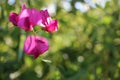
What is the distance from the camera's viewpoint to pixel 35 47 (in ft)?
3.48

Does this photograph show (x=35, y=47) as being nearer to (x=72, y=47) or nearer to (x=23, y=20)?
(x=23, y=20)

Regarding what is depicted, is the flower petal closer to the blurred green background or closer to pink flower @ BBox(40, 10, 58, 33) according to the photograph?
pink flower @ BBox(40, 10, 58, 33)

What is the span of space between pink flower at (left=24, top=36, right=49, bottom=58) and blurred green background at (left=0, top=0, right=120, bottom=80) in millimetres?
526

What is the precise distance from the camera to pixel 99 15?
80.1 inches

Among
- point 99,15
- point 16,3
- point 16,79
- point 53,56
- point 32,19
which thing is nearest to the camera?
point 32,19

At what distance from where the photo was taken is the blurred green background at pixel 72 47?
1.69 m

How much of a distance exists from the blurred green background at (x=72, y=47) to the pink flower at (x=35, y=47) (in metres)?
0.53

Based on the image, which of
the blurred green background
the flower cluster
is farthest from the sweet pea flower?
the blurred green background

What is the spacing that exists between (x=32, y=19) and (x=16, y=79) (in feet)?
1.91

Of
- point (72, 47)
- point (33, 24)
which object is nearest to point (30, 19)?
point (33, 24)

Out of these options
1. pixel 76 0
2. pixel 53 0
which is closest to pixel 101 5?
pixel 76 0

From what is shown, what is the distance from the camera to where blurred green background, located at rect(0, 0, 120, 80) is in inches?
66.6

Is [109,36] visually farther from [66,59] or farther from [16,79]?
[16,79]

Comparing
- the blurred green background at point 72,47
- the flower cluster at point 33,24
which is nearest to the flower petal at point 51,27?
the flower cluster at point 33,24
